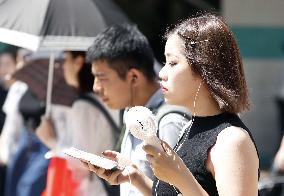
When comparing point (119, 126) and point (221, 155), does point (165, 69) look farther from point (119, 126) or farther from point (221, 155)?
point (119, 126)

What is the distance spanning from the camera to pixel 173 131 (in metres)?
3.60

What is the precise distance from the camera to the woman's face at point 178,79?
2.88 metres

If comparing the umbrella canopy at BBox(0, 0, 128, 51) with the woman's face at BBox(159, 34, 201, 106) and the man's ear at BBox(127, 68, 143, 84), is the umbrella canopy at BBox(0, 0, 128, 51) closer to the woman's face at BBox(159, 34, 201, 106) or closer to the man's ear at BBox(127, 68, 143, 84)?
the man's ear at BBox(127, 68, 143, 84)

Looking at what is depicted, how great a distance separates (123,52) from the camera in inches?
163

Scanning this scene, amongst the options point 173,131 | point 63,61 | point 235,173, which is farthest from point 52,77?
point 235,173

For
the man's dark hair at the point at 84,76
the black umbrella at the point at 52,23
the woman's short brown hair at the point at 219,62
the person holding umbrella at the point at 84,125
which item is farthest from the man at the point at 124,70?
the woman's short brown hair at the point at 219,62

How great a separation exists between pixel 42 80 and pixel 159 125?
2214 mm

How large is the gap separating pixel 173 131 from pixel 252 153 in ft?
3.08

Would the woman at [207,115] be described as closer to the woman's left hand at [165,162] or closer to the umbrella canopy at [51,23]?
the woman's left hand at [165,162]

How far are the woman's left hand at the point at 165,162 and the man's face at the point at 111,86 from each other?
1.34 m

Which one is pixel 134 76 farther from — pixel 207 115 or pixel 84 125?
pixel 207 115

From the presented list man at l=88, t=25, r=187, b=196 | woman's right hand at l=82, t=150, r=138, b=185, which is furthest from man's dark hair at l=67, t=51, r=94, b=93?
woman's right hand at l=82, t=150, r=138, b=185

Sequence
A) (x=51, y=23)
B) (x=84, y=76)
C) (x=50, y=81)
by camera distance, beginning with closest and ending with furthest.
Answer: (x=51, y=23), (x=84, y=76), (x=50, y=81)

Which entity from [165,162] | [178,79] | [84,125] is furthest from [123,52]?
[165,162]
